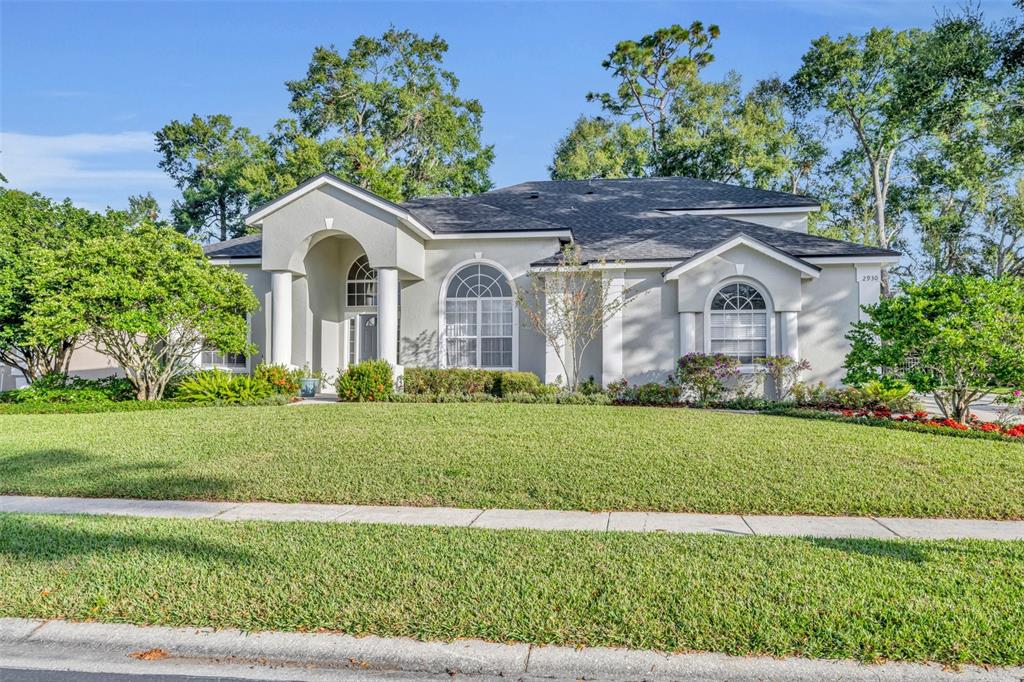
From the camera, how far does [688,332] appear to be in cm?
1702

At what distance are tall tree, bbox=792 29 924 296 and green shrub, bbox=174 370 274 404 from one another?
94.7ft

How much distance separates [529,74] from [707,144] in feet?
52.6

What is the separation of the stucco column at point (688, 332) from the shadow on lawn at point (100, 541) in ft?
42.9

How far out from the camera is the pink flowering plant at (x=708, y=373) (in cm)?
1608

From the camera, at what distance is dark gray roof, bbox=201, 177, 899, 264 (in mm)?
17922

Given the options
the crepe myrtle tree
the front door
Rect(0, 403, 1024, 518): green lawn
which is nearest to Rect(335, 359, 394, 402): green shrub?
the crepe myrtle tree

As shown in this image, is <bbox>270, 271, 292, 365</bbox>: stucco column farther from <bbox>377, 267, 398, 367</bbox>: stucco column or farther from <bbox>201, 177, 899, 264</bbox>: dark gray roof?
<bbox>377, 267, 398, 367</bbox>: stucco column

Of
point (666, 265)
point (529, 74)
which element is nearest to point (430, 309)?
point (666, 265)

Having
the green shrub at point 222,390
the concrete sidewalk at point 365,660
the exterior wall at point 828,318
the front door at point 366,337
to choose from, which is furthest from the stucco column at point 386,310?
the concrete sidewalk at point 365,660

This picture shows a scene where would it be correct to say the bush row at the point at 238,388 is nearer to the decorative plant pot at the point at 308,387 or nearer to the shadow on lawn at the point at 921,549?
the decorative plant pot at the point at 308,387

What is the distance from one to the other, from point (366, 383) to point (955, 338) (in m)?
12.2

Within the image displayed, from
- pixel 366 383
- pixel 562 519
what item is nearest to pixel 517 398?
pixel 366 383

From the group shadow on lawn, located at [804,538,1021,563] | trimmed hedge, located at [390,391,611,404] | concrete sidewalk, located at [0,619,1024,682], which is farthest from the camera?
trimmed hedge, located at [390,391,611,404]

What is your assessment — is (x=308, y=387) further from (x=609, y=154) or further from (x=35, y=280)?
(x=609, y=154)
